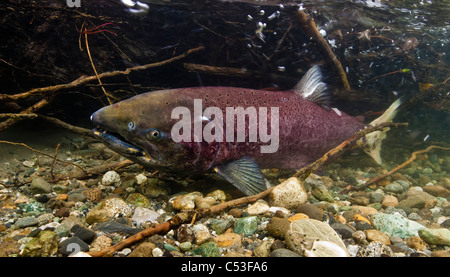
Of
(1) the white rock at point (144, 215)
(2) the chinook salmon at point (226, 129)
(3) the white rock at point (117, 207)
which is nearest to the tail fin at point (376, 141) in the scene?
(2) the chinook salmon at point (226, 129)

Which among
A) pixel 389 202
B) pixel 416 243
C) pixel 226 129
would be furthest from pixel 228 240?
pixel 389 202

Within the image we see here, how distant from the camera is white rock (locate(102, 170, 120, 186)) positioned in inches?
125

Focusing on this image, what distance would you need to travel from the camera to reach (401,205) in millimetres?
3281

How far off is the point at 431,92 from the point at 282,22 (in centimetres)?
420

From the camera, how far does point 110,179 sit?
318cm

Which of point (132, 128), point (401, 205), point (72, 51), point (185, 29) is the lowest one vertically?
point (401, 205)

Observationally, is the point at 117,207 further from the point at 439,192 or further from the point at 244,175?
the point at 439,192

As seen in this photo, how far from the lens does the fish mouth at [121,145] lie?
236 centimetres

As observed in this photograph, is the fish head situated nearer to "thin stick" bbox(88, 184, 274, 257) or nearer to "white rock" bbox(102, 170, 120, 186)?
"thin stick" bbox(88, 184, 274, 257)

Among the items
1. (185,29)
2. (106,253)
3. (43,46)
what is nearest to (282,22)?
(185,29)

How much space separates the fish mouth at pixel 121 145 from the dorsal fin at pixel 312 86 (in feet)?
8.01

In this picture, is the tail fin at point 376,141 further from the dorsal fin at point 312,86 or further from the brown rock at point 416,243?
the brown rock at point 416,243

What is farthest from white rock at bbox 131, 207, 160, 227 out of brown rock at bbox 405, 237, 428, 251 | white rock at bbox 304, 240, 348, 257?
brown rock at bbox 405, 237, 428, 251

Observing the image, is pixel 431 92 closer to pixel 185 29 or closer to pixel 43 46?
pixel 185 29
